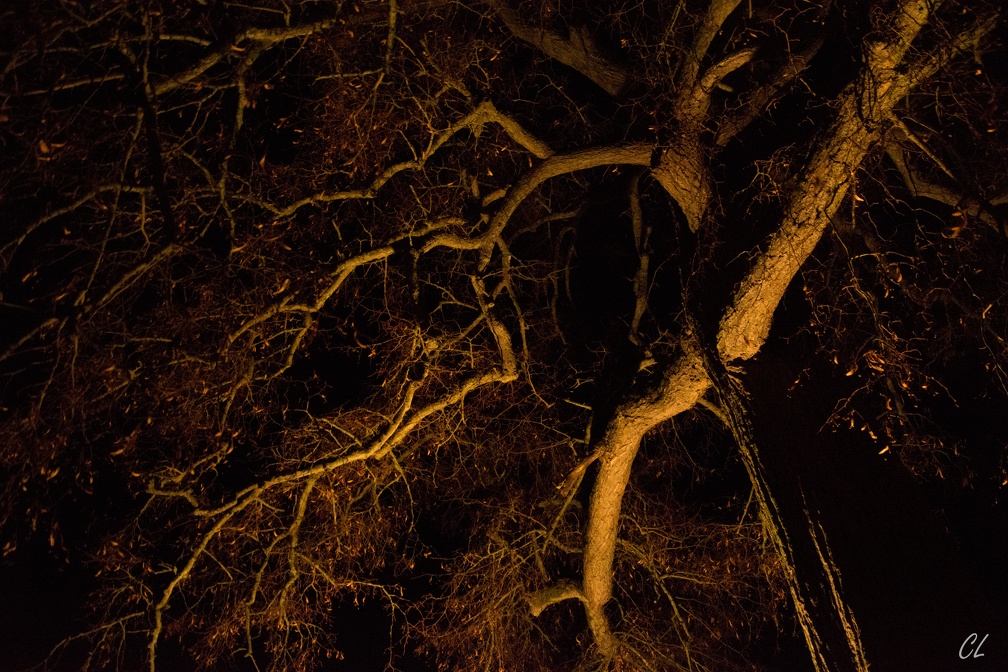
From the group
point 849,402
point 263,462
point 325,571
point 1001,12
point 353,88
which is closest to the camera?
point 1001,12

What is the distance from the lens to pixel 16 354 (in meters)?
5.59

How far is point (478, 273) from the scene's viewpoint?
6.47 m

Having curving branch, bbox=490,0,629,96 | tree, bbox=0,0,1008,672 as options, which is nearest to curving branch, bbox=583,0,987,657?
tree, bbox=0,0,1008,672

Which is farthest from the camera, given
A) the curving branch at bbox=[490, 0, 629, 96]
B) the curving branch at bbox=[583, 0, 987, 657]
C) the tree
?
the curving branch at bbox=[490, 0, 629, 96]

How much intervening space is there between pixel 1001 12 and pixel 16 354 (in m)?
6.37

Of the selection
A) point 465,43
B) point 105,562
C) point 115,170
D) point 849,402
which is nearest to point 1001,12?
point 849,402

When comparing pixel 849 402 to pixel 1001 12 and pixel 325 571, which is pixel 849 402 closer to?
pixel 1001 12

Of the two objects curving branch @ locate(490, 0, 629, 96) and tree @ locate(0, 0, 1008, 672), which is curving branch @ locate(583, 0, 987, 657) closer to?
tree @ locate(0, 0, 1008, 672)

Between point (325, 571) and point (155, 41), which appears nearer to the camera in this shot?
point (155, 41)

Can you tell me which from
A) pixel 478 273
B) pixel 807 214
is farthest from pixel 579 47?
pixel 807 214

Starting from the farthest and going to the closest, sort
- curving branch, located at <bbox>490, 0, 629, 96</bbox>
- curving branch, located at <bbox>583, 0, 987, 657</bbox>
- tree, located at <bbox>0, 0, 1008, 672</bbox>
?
curving branch, located at <bbox>490, 0, 629, 96</bbox> → tree, located at <bbox>0, 0, 1008, 672</bbox> → curving branch, located at <bbox>583, 0, 987, 657</bbox>

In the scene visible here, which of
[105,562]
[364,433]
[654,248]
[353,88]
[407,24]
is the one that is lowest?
[105,562]

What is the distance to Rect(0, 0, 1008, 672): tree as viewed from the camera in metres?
4.67

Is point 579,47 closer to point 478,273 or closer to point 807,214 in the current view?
point 478,273
